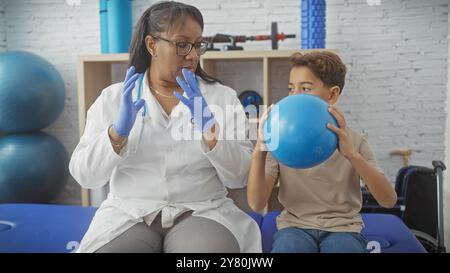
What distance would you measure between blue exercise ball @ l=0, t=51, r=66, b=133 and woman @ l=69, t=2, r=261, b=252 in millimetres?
139

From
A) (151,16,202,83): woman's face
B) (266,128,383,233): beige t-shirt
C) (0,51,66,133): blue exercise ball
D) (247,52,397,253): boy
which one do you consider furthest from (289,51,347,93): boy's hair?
(0,51,66,133): blue exercise ball

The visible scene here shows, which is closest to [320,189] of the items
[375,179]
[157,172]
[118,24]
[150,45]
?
[375,179]

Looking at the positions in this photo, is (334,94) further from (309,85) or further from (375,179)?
(375,179)

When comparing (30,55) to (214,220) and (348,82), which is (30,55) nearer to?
(214,220)

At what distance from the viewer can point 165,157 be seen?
0.84 meters

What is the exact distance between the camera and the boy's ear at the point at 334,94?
83cm

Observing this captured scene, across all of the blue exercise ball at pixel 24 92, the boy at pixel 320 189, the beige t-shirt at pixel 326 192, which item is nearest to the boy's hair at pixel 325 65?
the boy at pixel 320 189

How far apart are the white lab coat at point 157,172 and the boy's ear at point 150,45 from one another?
0.07 m

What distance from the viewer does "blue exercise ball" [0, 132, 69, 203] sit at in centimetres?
90

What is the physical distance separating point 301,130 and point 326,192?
28 centimetres

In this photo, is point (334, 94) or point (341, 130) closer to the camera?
point (341, 130)

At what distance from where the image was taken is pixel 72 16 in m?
0.90

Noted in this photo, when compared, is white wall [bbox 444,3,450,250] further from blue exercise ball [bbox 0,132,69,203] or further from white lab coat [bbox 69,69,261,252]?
blue exercise ball [bbox 0,132,69,203]

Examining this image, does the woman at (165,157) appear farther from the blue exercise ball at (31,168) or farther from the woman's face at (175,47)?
the blue exercise ball at (31,168)
